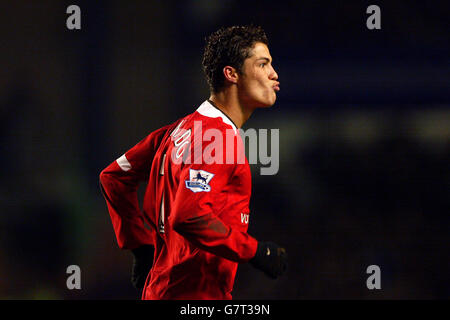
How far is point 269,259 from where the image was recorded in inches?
60.5

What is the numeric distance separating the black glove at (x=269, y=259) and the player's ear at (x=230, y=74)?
57cm

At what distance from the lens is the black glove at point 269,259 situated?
1518mm

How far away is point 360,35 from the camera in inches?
145

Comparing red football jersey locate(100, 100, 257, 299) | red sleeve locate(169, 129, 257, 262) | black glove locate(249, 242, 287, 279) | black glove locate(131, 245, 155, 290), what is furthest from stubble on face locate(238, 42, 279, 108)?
black glove locate(131, 245, 155, 290)

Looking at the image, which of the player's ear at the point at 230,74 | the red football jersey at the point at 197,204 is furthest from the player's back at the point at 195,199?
the player's ear at the point at 230,74

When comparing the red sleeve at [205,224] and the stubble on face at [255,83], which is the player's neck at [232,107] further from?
the red sleeve at [205,224]

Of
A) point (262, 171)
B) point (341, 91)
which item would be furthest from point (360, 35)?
point (262, 171)

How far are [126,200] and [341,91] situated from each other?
7.23ft

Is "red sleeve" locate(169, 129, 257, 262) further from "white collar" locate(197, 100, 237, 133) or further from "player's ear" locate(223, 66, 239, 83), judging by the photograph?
"player's ear" locate(223, 66, 239, 83)

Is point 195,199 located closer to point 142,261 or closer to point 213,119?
point 213,119

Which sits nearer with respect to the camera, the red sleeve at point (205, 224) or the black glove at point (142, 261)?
the red sleeve at point (205, 224)

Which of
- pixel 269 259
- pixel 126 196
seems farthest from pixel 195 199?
pixel 126 196

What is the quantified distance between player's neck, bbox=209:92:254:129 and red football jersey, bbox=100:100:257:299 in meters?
0.05

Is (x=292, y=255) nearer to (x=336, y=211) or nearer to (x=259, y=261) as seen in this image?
(x=336, y=211)
